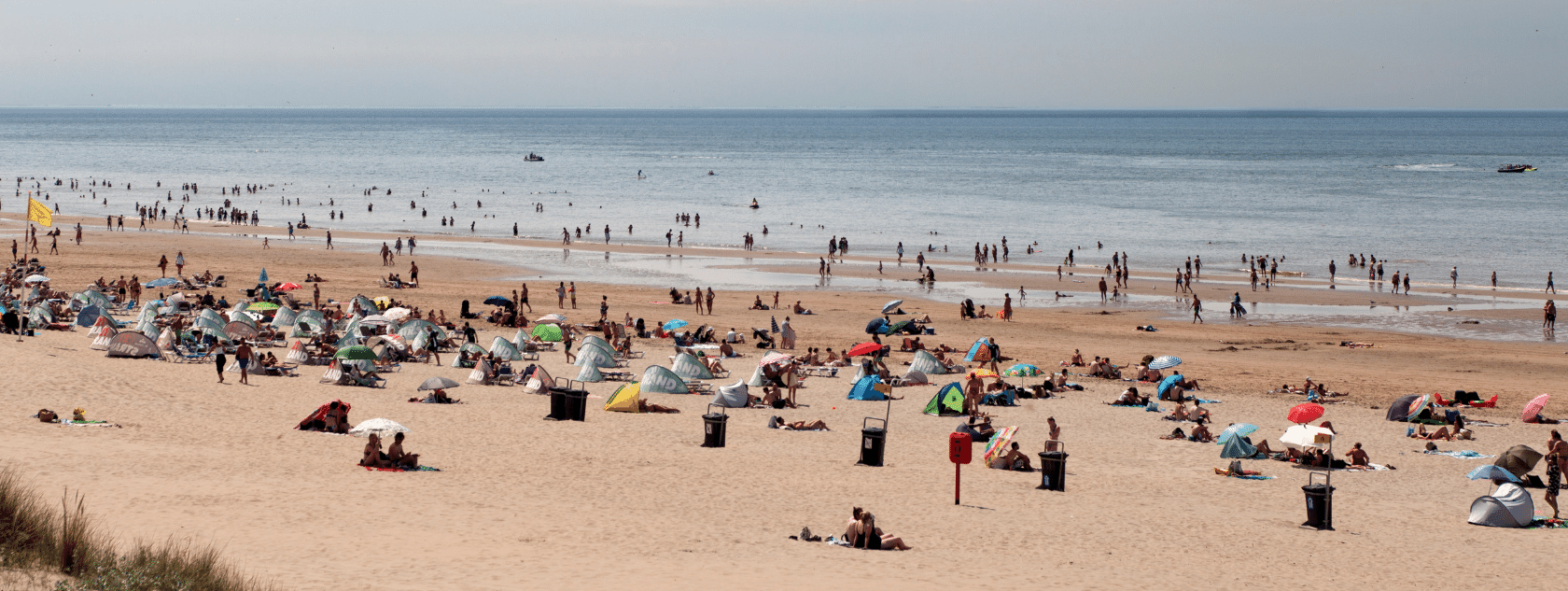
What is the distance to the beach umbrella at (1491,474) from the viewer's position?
685 inches

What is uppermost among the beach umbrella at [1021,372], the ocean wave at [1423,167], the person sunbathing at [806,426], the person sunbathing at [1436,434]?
the ocean wave at [1423,167]

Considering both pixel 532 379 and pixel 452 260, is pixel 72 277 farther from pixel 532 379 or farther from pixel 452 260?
pixel 532 379

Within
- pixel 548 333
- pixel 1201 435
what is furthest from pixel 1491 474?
pixel 548 333

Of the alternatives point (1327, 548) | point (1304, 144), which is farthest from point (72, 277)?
point (1304, 144)

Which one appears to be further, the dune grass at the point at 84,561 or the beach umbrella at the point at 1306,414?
the beach umbrella at the point at 1306,414

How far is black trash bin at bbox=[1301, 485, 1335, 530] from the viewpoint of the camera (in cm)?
1541

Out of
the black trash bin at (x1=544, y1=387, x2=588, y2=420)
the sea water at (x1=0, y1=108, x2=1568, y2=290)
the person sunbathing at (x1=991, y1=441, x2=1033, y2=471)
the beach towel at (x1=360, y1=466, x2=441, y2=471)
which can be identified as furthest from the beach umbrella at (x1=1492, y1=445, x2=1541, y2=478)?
the sea water at (x1=0, y1=108, x2=1568, y2=290)

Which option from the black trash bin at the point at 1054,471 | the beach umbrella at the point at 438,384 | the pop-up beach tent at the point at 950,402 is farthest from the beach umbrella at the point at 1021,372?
the beach umbrella at the point at 438,384

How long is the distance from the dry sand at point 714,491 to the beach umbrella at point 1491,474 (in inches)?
10.7

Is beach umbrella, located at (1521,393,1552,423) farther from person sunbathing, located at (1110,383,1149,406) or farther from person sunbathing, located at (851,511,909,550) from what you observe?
person sunbathing, located at (851,511,909,550)

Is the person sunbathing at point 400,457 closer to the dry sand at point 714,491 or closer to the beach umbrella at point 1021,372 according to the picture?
the dry sand at point 714,491

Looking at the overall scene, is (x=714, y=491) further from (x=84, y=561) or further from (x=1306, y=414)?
(x=1306, y=414)

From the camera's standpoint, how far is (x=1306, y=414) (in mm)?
Answer: 19938

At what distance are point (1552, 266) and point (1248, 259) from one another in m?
12.2
